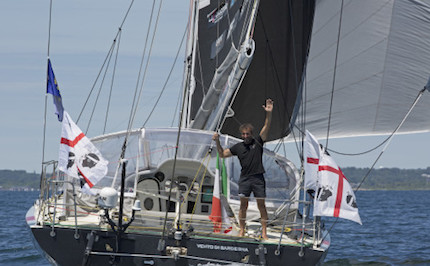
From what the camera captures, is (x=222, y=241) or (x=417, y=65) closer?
(x=222, y=241)

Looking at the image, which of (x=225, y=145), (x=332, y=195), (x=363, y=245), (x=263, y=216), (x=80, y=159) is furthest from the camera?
(x=363, y=245)

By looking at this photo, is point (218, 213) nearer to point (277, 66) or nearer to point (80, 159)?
point (80, 159)

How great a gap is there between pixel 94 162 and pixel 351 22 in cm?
658

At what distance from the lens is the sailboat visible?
8.36m

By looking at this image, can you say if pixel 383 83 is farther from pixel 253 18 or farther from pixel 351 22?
pixel 253 18

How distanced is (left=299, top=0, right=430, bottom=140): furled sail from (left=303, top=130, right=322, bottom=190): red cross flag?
13.9ft

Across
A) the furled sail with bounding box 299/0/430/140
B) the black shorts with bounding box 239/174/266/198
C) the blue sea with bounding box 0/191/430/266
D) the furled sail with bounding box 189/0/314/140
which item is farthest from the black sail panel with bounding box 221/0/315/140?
the black shorts with bounding box 239/174/266/198

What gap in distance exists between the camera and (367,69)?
13.2m

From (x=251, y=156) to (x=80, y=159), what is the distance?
2.07m

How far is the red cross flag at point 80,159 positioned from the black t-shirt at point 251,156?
1.68 m

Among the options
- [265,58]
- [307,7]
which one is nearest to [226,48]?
[265,58]

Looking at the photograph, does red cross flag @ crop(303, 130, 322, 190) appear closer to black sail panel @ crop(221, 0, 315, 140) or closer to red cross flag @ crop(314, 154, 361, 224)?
red cross flag @ crop(314, 154, 361, 224)

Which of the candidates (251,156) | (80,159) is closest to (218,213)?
(251,156)

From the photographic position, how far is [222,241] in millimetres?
8422
